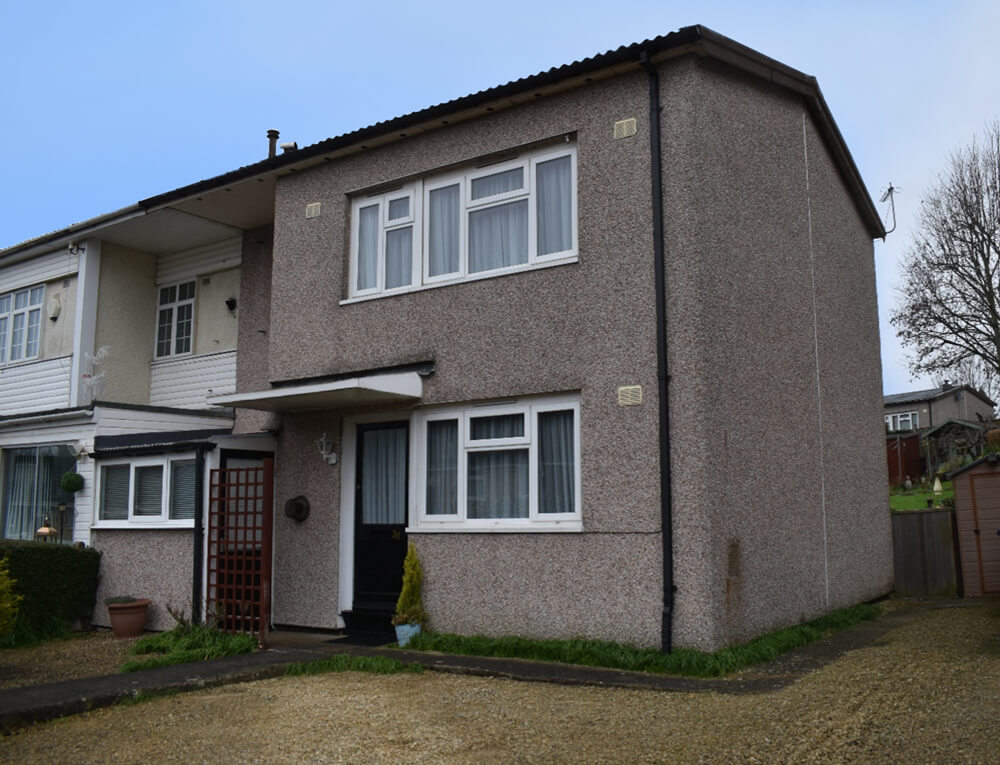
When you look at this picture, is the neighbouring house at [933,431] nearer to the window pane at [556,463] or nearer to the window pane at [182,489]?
the window pane at [556,463]

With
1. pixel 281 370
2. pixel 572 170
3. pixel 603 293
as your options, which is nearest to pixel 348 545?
pixel 281 370

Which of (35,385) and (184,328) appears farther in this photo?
(35,385)

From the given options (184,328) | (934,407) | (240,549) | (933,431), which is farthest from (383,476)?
(934,407)

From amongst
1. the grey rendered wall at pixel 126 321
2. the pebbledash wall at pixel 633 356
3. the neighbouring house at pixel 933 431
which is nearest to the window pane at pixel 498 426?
the pebbledash wall at pixel 633 356

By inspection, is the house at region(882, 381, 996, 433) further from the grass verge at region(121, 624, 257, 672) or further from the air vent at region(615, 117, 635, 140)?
the grass verge at region(121, 624, 257, 672)

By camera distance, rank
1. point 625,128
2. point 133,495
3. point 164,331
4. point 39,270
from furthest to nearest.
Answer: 1. point 39,270
2. point 164,331
3. point 133,495
4. point 625,128

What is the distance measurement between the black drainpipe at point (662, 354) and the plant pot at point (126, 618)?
21.2 feet

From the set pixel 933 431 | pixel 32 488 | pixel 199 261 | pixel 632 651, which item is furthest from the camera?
pixel 933 431

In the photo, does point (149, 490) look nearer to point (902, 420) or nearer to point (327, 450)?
point (327, 450)

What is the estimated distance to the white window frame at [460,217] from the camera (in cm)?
955

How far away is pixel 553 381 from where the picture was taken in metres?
9.17

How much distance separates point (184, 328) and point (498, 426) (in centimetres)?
745

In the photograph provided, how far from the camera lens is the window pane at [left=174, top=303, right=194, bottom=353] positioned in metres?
15.0

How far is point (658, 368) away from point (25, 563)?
8082 millimetres
